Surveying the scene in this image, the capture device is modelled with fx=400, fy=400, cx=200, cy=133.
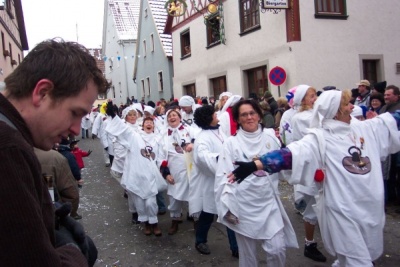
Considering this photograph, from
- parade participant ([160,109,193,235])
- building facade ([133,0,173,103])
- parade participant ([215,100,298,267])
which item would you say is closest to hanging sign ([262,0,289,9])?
parade participant ([160,109,193,235])

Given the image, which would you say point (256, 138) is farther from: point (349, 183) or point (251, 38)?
point (251, 38)

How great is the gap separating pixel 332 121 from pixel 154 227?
3.44 metres

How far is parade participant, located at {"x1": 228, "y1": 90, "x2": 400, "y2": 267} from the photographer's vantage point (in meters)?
3.19

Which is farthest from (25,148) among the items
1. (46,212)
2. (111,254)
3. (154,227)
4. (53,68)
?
(154,227)

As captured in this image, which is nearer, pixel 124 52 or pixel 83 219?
pixel 83 219

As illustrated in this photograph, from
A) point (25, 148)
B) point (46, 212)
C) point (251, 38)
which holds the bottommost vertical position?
point (46, 212)

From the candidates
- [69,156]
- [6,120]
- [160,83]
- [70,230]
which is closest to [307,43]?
[69,156]

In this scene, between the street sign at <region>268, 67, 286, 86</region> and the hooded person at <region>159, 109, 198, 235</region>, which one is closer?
the hooded person at <region>159, 109, 198, 235</region>

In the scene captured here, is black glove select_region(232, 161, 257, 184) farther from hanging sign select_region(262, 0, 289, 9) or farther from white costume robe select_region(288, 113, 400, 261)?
hanging sign select_region(262, 0, 289, 9)

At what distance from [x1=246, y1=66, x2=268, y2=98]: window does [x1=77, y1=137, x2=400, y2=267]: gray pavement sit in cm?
806

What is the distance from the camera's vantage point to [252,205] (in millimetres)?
3672

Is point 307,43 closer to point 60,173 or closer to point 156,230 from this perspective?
point 156,230

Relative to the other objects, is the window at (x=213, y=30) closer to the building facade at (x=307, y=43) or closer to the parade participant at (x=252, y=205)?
the building facade at (x=307, y=43)

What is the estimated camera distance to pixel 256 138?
3.92 meters
